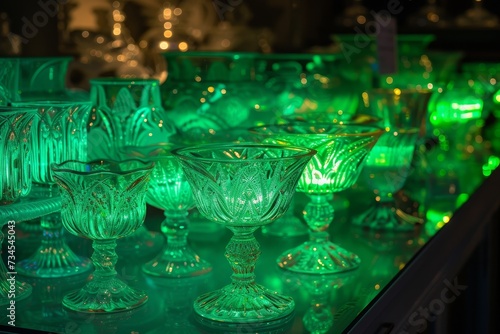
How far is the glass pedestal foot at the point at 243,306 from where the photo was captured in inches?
36.0

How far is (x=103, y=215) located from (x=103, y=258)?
0.21ft

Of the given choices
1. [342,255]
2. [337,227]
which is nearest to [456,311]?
[337,227]

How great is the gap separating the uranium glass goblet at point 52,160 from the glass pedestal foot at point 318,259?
301 mm

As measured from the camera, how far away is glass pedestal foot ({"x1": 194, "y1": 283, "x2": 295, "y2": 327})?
91 cm

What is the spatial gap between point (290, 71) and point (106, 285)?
0.85 meters

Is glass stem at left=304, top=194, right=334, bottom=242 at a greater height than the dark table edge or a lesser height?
greater

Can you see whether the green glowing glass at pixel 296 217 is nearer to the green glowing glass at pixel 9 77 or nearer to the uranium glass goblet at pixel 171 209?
the uranium glass goblet at pixel 171 209

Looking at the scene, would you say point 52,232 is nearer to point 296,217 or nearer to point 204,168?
point 204,168

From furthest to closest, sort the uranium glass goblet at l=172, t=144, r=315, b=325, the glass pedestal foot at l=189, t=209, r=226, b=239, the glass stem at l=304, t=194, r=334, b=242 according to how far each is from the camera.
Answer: the glass pedestal foot at l=189, t=209, r=226, b=239 < the glass stem at l=304, t=194, r=334, b=242 < the uranium glass goblet at l=172, t=144, r=315, b=325

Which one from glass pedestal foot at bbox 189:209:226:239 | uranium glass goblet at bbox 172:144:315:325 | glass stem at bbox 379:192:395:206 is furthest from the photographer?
glass stem at bbox 379:192:395:206

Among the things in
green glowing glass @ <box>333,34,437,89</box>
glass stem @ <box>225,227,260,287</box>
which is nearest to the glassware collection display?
glass stem @ <box>225,227,260,287</box>

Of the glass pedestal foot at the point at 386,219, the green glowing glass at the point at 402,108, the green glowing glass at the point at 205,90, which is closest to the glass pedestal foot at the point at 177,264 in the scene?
the green glowing glass at the point at 205,90

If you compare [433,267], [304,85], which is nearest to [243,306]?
[433,267]

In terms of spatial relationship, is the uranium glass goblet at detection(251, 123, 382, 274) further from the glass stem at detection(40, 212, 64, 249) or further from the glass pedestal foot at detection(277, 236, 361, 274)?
the glass stem at detection(40, 212, 64, 249)
